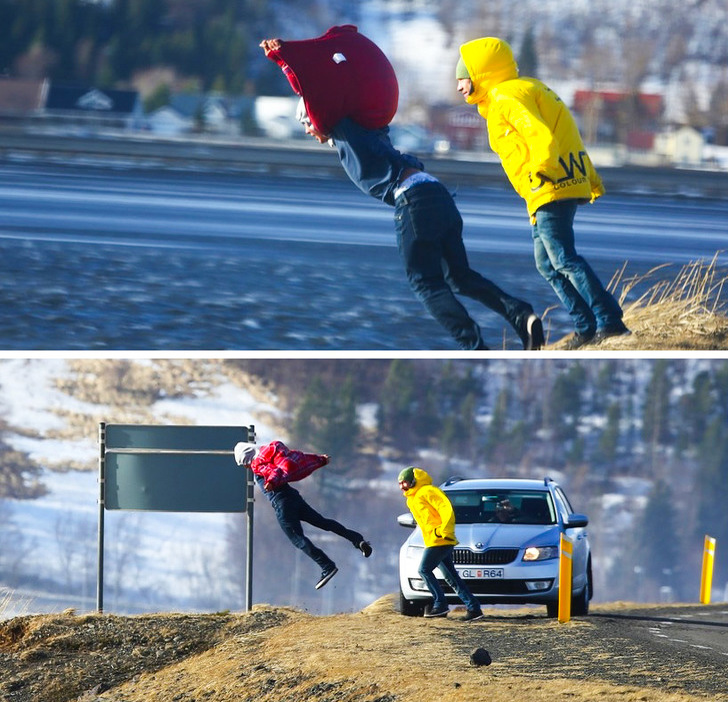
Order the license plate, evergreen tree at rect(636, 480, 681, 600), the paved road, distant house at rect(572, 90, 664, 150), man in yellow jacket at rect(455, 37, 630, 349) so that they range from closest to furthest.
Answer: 1. the paved road
2. man in yellow jacket at rect(455, 37, 630, 349)
3. the license plate
4. distant house at rect(572, 90, 664, 150)
5. evergreen tree at rect(636, 480, 681, 600)

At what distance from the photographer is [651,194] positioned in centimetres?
1552

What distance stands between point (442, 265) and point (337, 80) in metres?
2.07

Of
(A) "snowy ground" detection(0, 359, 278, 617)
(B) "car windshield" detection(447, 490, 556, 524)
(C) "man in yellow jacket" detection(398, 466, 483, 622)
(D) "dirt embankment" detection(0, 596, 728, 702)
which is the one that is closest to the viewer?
(D) "dirt embankment" detection(0, 596, 728, 702)

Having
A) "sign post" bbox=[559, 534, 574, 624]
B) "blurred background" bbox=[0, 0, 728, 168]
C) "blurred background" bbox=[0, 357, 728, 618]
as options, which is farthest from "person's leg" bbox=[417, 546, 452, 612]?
"blurred background" bbox=[0, 357, 728, 618]

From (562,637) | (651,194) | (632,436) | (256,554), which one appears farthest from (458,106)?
(632,436)

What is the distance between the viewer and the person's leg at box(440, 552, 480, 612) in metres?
12.1

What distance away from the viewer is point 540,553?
12.8 meters

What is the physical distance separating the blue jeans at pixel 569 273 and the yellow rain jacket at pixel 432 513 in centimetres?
218

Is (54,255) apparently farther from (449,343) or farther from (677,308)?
(677,308)

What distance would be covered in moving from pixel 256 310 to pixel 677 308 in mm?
4097

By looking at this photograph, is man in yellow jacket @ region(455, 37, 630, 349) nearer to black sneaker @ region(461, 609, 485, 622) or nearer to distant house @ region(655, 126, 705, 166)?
black sneaker @ region(461, 609, 485, 622)

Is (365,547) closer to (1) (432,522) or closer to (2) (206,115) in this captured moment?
(1) (432,522)

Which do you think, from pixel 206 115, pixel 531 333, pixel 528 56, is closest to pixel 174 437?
pixel 531 333

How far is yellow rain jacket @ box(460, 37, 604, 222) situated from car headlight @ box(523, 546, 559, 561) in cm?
284
